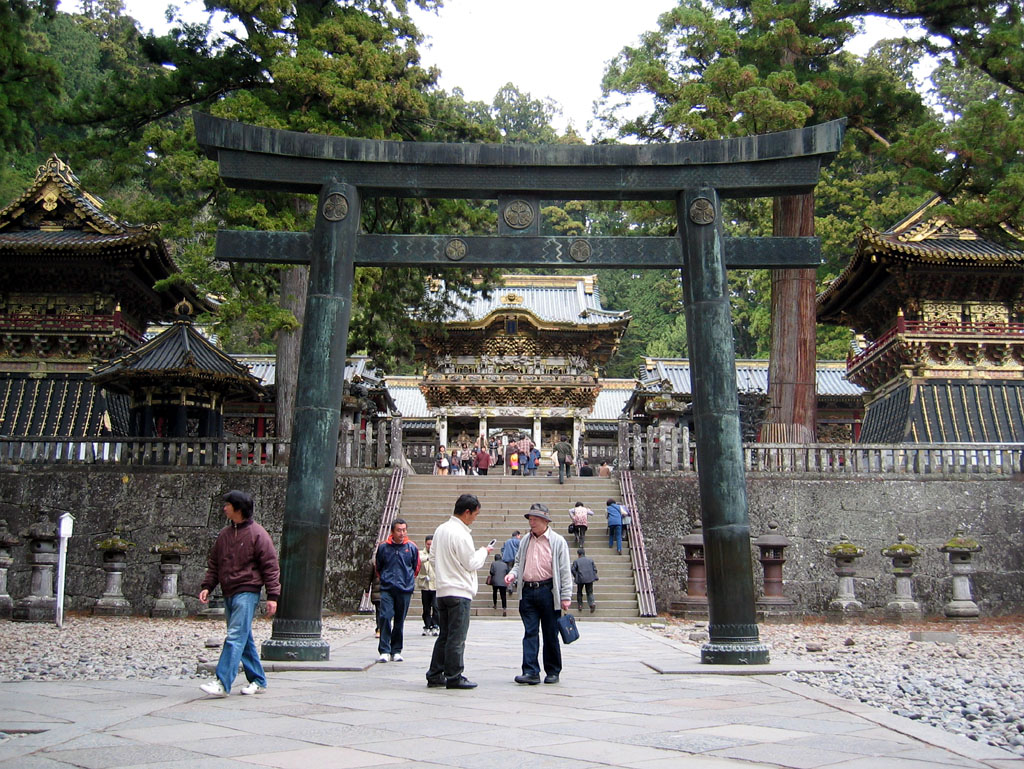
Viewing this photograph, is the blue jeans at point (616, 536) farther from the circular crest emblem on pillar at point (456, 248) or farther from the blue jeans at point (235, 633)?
the blue jeans at point (235, 633)

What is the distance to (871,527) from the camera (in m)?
19.2

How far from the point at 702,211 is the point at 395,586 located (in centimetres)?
467

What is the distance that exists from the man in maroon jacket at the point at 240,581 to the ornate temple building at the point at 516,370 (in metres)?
27.6

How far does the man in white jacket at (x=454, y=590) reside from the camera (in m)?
7.04

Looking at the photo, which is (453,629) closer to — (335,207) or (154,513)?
(335,207)

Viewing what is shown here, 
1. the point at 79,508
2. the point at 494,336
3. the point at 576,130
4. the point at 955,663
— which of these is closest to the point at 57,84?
the point at 79,508

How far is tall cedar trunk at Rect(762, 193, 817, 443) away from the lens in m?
A: 20.4

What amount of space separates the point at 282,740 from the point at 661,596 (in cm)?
1442

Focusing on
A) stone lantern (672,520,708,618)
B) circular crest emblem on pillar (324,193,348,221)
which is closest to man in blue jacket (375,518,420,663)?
circular crest emblem on pillar (324,193,348,221)

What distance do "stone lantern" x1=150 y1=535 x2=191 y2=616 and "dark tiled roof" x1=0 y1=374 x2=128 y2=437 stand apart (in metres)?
6.37

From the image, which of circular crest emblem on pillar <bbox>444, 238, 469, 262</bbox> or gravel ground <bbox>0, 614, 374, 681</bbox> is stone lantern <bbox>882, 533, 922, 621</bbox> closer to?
gravel ground <bbox>0, 614, 374, 681</bbox>

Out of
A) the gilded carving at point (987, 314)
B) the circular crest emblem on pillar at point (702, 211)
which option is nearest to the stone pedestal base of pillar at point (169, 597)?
the circular crest emblem on pillar at point (702, 211)

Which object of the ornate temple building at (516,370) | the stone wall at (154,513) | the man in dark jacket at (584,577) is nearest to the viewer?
the man in dark jacket at (584,577)

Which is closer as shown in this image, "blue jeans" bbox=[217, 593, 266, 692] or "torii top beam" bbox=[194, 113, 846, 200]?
"blue jeans" bbox=[217, 593, 266, 692]
